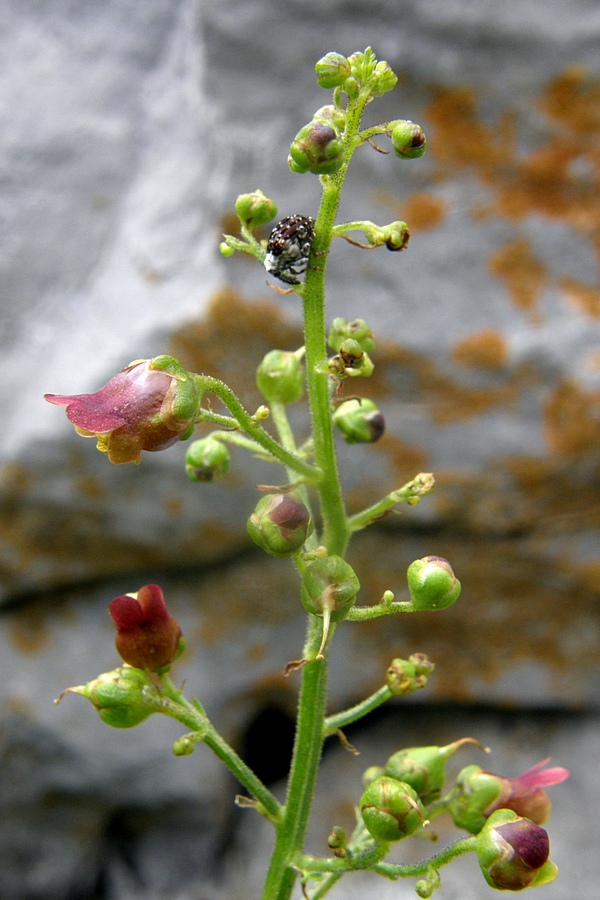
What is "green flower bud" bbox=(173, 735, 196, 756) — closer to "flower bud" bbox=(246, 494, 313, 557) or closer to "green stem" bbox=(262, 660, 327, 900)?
"green stem" bbox=(262, 660, 327, 900)

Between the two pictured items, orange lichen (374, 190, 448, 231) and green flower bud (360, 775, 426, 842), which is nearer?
green flower bud (360, 775, 426, 842)

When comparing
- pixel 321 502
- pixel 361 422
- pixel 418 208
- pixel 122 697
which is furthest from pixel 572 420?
pixel 122 697

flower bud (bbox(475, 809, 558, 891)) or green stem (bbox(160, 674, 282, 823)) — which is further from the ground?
green stem (bbox(160, 674, 282, 823))

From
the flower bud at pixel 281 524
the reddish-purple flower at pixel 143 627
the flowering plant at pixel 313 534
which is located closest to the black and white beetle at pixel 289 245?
the flowering plant at pixel 313 534

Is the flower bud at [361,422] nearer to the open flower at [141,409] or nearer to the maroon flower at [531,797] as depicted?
the open flower at [141,409]

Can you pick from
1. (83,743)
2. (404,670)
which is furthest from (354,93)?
(83,743)

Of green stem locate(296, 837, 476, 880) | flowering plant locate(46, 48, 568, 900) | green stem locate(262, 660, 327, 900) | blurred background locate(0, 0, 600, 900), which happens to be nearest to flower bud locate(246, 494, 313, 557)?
flowering plant locate(46, 48, 568, 900)

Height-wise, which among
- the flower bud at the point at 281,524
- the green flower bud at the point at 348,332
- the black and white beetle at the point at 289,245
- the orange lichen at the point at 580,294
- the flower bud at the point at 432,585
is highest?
the orange lichen at the point at 580,294
